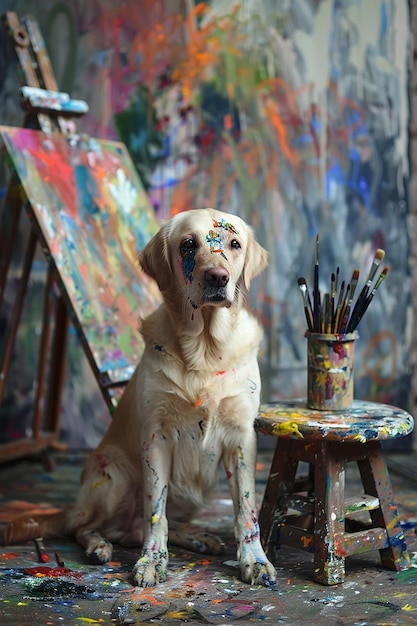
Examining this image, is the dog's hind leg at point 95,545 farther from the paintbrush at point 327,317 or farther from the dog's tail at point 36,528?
the paintbrush at point 327,317

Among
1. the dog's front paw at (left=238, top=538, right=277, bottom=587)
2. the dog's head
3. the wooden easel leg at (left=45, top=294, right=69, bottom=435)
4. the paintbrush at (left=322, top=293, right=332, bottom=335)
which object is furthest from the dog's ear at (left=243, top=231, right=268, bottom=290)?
the wooden easel leg at (left=45, top=294, right=69, bottom=435)

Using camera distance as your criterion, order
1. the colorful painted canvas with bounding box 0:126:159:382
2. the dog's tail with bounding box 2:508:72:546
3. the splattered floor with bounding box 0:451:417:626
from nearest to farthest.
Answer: the splattered floor with bounding box 0:451:417:626 < the dog's tail with bounding box 2:508:72:546 < the colorful painted canvas with bounding box 0:126:159:382

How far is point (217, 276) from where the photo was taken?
2457 mm

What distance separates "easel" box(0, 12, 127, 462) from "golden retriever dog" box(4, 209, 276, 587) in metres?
0.47

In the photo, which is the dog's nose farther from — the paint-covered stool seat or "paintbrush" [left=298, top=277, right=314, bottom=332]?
the paint-covered stool seat

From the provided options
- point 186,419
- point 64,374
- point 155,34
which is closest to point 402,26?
point 155,34

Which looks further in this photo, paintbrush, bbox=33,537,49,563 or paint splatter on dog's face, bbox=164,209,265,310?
paintbrush, bbox=33,537,49,563

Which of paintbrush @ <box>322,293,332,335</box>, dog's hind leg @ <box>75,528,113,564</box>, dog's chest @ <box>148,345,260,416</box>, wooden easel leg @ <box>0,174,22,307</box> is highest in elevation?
wooden easel leg @ <box>0,174,22,307</box>

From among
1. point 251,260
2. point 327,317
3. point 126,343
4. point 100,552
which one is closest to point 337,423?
point 327,317

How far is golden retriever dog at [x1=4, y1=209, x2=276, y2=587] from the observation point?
2.56 m

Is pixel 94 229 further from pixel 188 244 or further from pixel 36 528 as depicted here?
pixel 36 528

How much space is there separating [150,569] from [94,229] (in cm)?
156

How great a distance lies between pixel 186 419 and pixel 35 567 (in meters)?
0.70

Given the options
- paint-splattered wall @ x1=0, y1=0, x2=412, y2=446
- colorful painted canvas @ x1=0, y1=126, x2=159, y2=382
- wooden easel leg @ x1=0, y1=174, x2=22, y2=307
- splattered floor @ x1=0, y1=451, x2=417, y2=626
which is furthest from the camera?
paint-splattered wall @ x1=0, y1=0, x2=412, y2=446
